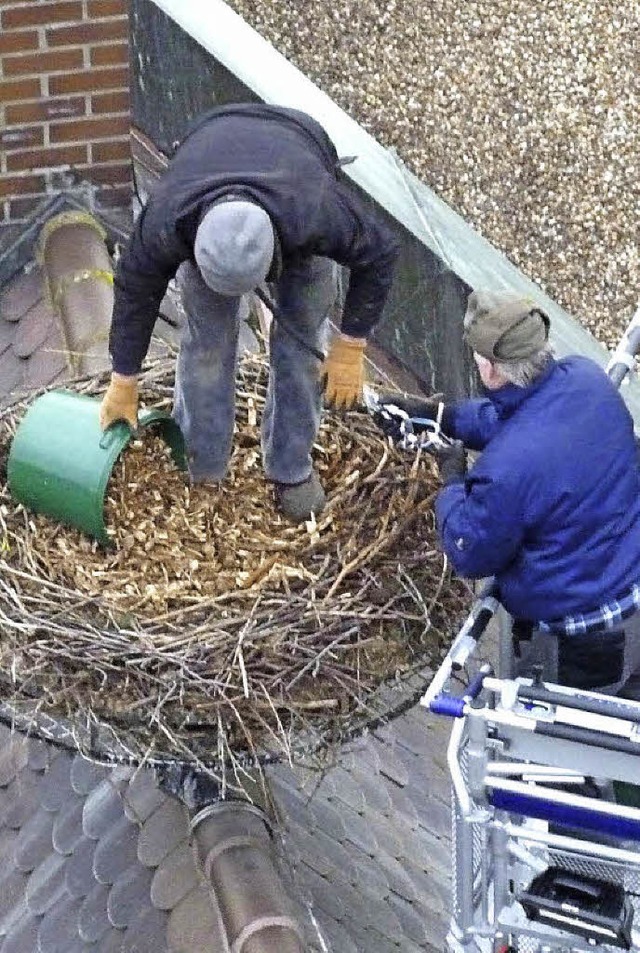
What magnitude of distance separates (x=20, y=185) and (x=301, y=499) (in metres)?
2.12

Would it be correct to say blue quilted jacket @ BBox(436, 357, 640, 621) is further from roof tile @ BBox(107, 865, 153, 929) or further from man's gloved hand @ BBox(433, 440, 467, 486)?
roof tile @ BBox(107, 865, 153, 929)

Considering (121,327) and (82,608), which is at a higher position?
(121,327)

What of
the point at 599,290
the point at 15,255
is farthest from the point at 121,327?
the point at 599,290

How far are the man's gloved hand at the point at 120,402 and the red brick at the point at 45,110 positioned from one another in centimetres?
201

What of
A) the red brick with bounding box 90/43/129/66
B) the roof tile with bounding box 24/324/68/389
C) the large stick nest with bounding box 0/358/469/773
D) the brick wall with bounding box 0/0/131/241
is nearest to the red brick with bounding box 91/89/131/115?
the brick wall with bounding box 0/0/131/241

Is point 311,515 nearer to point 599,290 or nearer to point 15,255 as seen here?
point 15,255

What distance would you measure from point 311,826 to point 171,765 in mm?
699

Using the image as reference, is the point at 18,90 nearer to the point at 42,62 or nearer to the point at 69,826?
the point at 42,62

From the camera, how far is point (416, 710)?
4766 millimetres

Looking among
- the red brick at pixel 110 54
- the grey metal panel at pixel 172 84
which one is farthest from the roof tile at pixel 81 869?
the grey metal panel at pixel 172 84

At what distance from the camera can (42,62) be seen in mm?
5301

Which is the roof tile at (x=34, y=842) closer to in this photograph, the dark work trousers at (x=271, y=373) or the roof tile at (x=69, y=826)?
the roof tile at (x=69, y=826)

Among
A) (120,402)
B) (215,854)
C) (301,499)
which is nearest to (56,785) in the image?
(215,854)

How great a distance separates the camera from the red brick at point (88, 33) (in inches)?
207
